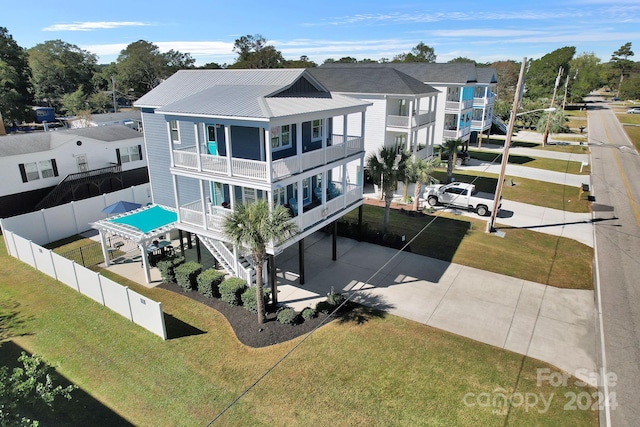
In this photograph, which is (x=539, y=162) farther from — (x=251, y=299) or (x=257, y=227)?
(x=257, y=227)

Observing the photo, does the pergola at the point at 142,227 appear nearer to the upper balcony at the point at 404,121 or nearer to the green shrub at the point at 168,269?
the green shrub at the point at 168,269

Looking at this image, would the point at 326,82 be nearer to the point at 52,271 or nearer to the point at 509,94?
the point at 52,271

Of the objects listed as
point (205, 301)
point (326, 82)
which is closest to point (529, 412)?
point (205, 301)

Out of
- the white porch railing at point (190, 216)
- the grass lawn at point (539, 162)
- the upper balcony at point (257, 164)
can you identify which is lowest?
the grass lawn at point (539, 162)

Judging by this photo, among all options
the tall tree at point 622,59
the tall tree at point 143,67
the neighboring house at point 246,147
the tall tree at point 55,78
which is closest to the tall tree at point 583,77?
the tall tree at point 622,59

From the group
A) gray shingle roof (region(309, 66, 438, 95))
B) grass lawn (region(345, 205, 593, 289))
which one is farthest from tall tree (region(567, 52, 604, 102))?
grass lawn (region(345, 205, 593, 289))
